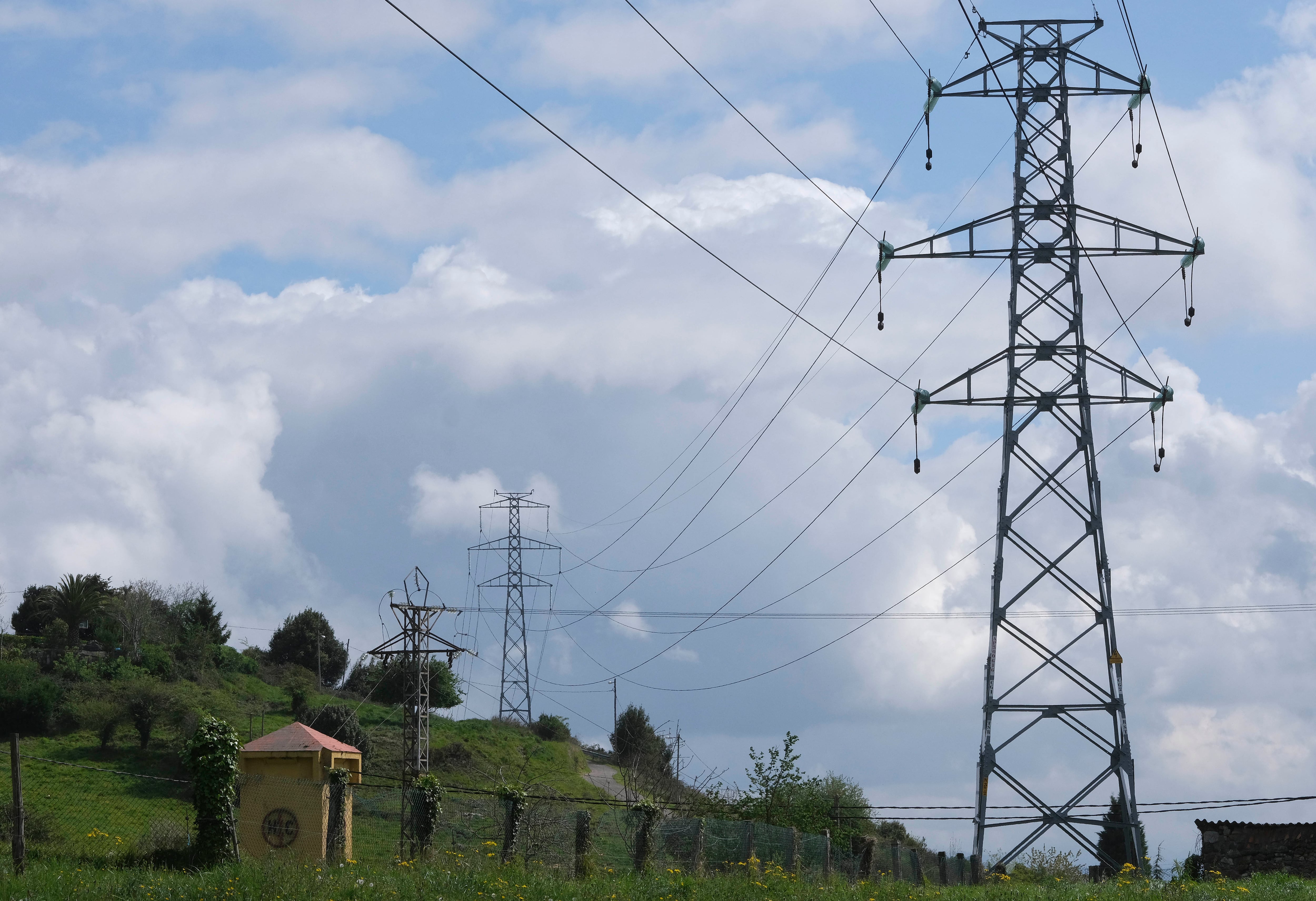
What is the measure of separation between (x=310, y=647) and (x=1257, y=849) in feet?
229

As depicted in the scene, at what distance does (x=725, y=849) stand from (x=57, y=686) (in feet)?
142

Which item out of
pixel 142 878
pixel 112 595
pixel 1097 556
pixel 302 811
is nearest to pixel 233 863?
pixel 142 878

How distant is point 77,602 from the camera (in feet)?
258

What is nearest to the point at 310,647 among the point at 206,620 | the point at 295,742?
the point at 206,620

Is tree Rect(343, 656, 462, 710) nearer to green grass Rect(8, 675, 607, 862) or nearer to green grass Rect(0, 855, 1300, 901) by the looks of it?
green grass Rect(8, 675, 607, 862)

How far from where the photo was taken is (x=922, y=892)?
1952cm

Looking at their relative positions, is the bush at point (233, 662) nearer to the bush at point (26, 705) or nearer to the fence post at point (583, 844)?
the bush at point (26, 705)

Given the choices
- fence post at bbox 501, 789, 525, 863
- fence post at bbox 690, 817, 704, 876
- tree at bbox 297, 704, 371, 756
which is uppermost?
tree at bbox 297, 704, 371, 756

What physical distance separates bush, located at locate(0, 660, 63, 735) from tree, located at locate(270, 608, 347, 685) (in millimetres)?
28882

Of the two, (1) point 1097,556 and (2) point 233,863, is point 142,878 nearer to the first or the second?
(2) point 233,863

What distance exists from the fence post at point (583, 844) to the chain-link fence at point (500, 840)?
2 centimetres

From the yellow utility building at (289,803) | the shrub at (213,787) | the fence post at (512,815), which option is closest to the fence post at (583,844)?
the fence post at (512,815)

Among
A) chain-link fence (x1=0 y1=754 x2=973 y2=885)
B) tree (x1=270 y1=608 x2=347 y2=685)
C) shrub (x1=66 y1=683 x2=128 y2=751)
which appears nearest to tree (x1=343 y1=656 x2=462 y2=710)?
tree (x1=270 y1=608 x2=347 y2=685)

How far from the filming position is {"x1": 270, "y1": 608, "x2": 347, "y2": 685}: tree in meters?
85.4
